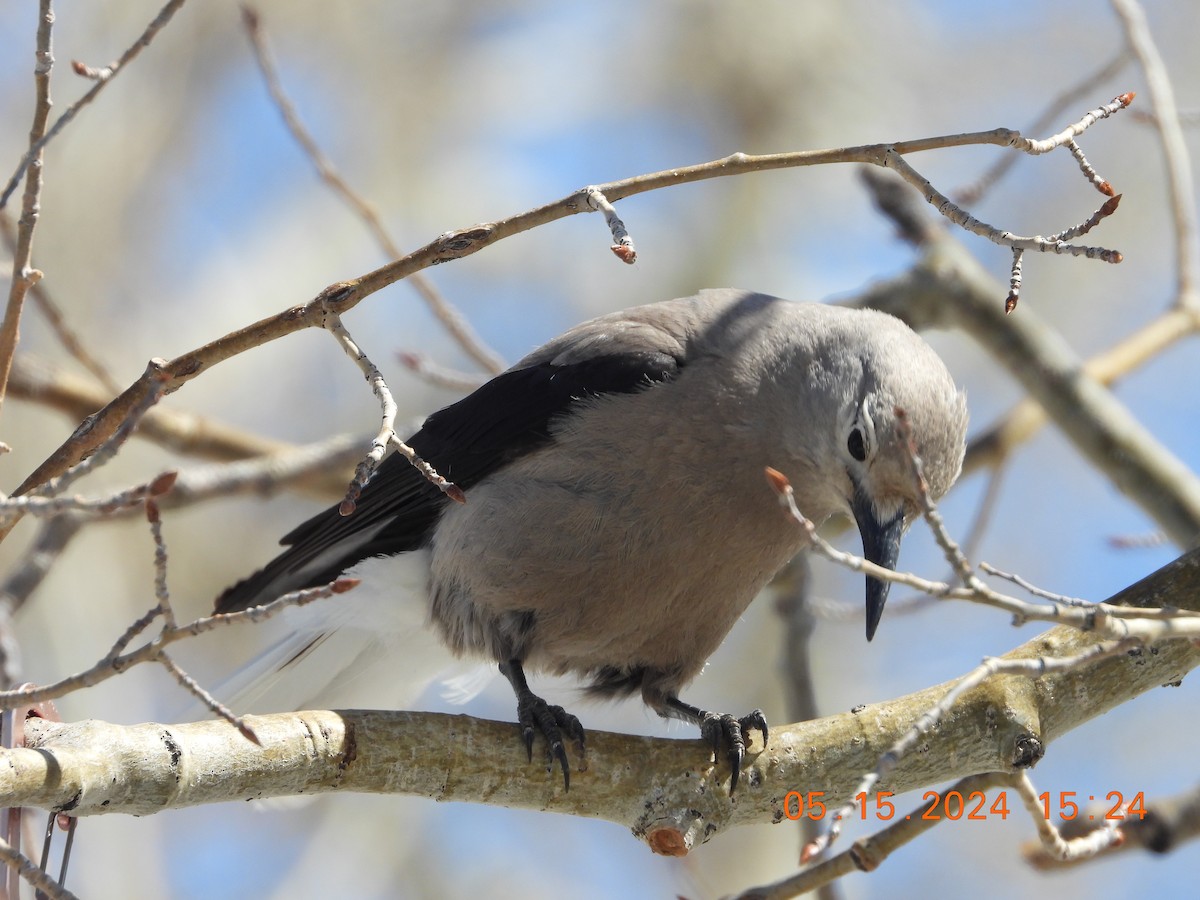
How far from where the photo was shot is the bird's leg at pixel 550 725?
3320 millimetres

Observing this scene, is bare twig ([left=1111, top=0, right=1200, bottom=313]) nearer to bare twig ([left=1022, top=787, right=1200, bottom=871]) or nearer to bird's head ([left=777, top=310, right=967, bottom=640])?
bird's head ([left=777, top=310, right=967, bottom=640])

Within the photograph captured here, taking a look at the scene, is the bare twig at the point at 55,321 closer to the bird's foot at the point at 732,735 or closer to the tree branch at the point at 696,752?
the tree branch at the point at 696,752

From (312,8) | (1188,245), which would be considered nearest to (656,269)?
(312,8)

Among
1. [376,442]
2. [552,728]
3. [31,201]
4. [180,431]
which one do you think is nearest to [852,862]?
[552,728]

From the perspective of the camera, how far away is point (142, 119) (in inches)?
326

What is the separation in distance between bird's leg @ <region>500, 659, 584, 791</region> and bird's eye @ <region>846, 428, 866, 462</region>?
3.75 feet

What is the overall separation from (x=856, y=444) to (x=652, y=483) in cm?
64

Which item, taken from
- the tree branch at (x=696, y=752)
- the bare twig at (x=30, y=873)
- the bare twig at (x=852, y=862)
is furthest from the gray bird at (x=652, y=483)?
the bare twig at (x=30, y=873)

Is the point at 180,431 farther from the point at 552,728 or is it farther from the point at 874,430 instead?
the point at 874,430

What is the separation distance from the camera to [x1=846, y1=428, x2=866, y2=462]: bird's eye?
147 inches

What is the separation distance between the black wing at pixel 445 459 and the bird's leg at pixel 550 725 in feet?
2.94

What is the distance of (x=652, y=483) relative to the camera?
393 cm

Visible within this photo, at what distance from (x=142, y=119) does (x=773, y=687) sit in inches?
218

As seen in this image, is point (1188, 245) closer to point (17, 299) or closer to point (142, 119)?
point (17, 299)
